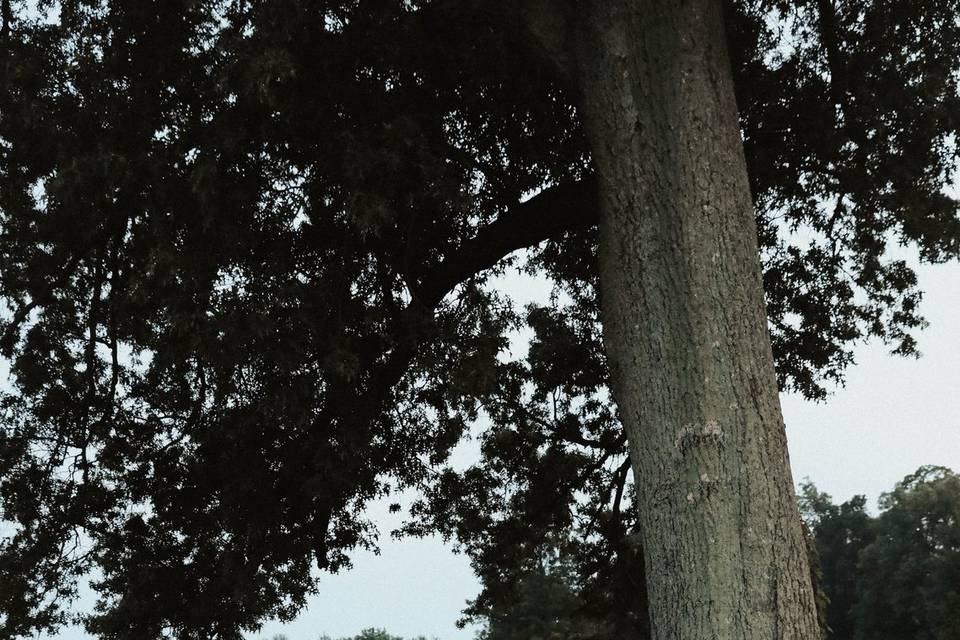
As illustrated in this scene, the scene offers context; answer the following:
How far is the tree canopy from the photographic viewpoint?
6.43 m

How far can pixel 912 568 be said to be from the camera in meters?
40.8

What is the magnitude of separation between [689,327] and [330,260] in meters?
3.68

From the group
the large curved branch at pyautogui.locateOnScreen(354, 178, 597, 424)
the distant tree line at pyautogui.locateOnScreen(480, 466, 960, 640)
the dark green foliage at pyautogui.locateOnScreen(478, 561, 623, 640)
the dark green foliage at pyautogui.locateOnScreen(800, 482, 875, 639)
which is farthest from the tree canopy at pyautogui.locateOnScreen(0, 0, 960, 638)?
the dark green foliage at pyautogui.locateOnScreen(800, 482, 875, 639)

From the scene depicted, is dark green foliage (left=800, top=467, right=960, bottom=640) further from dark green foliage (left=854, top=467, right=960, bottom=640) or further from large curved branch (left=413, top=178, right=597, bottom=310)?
large curved branch (left=413, top=178, right=597, bottom=310)

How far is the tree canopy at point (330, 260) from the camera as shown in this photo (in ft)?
21.1

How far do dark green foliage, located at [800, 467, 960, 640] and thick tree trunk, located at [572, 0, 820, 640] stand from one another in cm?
3598

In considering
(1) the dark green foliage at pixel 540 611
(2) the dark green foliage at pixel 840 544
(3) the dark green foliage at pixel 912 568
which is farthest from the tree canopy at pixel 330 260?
(2) the dark green foliage at pixel 840 544

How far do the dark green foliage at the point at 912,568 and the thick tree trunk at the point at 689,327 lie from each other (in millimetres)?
35976

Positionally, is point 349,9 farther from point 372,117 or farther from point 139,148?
point 139,148

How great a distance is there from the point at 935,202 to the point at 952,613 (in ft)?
107

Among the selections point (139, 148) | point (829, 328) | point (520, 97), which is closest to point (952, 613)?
point (829, 328)

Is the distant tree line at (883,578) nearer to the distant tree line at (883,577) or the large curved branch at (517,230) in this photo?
the distant tree line at (883,577)

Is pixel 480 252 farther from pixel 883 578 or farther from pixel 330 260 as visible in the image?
pixel 883 578

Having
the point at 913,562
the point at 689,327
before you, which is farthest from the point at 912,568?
the point at 689,327
